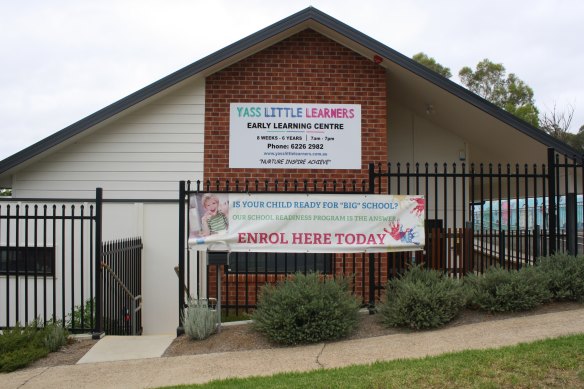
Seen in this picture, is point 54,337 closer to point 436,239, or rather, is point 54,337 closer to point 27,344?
point 27,344

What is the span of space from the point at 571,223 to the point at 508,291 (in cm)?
218

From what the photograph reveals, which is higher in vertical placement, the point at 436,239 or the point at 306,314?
the point at 436,239

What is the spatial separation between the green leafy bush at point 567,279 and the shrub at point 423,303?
4.20 ft

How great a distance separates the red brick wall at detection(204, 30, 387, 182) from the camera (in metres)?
10.7

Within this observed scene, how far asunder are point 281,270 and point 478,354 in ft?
16.6

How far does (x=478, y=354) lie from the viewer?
5.68m

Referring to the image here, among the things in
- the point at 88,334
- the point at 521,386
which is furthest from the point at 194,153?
the point at 521,386

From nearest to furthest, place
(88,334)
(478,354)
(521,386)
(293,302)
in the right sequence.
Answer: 1. (521,386)
2. (478,354)
3. (293,302)
4. (88,334)

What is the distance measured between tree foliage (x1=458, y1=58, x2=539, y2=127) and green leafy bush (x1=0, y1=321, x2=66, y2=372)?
135 feet

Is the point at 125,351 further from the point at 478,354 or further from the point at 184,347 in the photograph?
the point at 478,354

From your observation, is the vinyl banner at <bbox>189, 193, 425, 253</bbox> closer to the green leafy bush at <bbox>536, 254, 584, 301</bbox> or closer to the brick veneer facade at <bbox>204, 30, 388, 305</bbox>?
the green leafy bush at <bbox>536, 254, 584, 301</bbox>

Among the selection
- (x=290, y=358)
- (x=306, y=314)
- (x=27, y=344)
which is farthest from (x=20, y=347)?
(x=306, y=314)

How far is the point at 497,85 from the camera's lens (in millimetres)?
47000

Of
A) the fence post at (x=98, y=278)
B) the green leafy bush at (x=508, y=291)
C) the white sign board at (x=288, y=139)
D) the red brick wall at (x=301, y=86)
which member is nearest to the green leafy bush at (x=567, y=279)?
the green leafy bush at (x=508, y=291)
